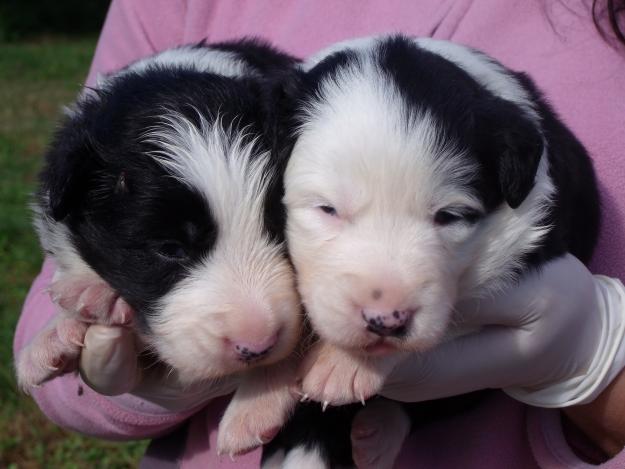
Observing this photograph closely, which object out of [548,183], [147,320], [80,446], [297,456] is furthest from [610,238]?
[80,446]

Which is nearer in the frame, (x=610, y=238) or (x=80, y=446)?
(x=610, y=238)

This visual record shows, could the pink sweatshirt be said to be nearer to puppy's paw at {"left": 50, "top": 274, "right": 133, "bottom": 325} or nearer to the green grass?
puppy's paw at {"left": 50, "top": 274, "right": 133, "bottom": 325}

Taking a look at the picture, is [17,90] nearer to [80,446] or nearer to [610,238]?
[80,446]

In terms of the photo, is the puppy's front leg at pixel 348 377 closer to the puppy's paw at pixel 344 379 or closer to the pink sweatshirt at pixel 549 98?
the puppy's paw at pixel 344 379

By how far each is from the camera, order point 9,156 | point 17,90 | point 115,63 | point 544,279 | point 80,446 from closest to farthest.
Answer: point 544,279
point 115,63
point 80,446
point 9,156
point 17,90

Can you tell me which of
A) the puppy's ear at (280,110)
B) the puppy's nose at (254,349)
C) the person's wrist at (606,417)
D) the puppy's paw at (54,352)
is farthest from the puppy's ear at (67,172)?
the person's wrist at (606,417)

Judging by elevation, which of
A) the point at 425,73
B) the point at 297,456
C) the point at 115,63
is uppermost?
the point at 425,73

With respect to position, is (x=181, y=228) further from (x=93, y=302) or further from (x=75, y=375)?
(x=75, y=375)

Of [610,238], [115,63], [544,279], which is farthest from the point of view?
[115,63]

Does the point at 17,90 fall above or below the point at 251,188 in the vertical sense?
below
